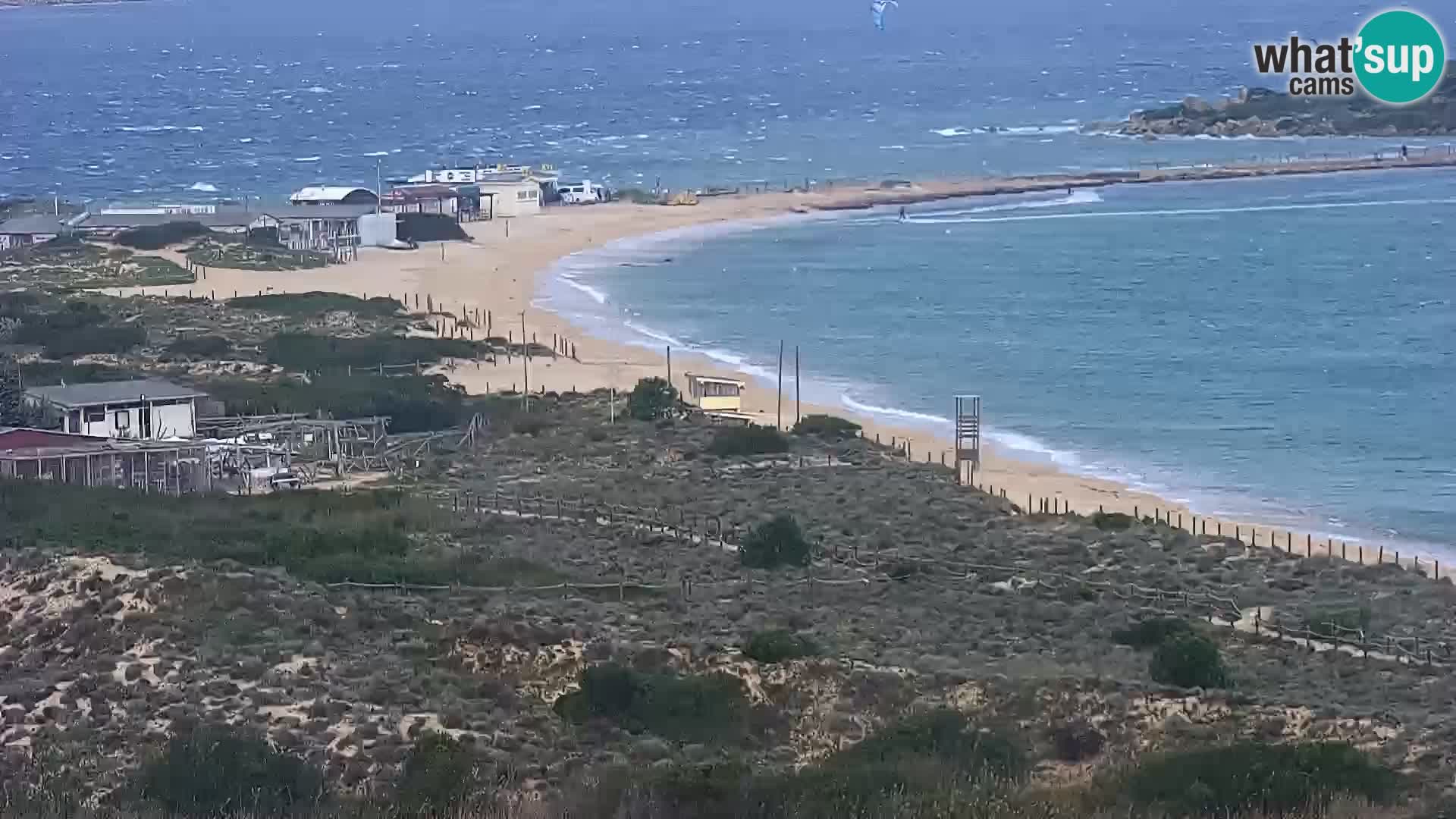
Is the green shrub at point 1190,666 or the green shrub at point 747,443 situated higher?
the green shrub at point 747,443

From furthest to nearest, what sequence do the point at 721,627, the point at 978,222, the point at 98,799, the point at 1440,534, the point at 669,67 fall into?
the point at 669,67
the point at 978,222
the point at 1440,534
the point at 721,627
the point at 98,799

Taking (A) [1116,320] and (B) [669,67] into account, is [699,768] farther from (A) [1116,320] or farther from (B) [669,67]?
(B) [669,67]

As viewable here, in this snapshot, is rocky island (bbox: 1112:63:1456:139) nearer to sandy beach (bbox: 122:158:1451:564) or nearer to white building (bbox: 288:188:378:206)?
sandy beach (bbox: 122:158:1451:564)

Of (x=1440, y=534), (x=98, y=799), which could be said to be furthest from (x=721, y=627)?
(x=1440, y=534)

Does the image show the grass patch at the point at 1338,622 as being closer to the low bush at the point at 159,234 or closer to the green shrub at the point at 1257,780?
the green shrub at the point at 1257,780

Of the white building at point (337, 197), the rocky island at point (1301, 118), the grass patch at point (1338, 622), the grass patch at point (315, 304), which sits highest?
the rocky island at point (1301, 118)

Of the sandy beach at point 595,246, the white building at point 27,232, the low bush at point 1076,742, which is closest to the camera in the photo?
the low bush at point 1076,742

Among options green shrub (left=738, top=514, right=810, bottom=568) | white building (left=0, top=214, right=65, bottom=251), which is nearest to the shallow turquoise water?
green shrub (left=738, top=514, right=810, bottom=568)

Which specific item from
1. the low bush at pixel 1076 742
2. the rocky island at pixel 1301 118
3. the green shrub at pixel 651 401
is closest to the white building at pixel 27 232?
the green shrub at pixel 651 401
